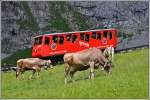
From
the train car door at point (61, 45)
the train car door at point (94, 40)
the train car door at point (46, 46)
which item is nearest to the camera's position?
the train car door at point (46, 46)

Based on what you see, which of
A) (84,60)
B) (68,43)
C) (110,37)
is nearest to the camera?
(84,60)

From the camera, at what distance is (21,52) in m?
180

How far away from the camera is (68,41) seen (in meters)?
56.4

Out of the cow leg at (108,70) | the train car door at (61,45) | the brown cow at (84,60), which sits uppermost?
the brown cow at (84,60)

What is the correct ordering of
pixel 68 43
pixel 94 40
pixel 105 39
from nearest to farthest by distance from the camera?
pixel 68 43
pixel 94 40
pixel 105 39

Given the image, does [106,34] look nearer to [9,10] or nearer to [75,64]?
[75,64]

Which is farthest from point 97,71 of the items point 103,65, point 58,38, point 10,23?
point 10,23

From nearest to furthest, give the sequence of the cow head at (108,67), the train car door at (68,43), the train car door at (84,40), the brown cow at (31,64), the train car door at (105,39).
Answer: the cow head at (108,67)
the brown cow at (31,64)
the train car door at (68,43)
the train car door at (84,40)
the train car door at (105,39)

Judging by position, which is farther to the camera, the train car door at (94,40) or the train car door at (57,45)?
the train car door at (94,40)

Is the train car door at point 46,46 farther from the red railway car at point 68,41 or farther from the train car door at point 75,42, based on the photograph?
the train car door at point 75,42

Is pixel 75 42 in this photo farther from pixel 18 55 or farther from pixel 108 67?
pixel 18 55

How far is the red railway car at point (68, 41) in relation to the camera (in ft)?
181

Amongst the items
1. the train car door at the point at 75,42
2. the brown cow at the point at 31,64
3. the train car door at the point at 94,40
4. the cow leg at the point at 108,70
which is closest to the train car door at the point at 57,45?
the train car door at the point at 75,42

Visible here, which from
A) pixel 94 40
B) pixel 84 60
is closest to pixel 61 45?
pixel 94 40
